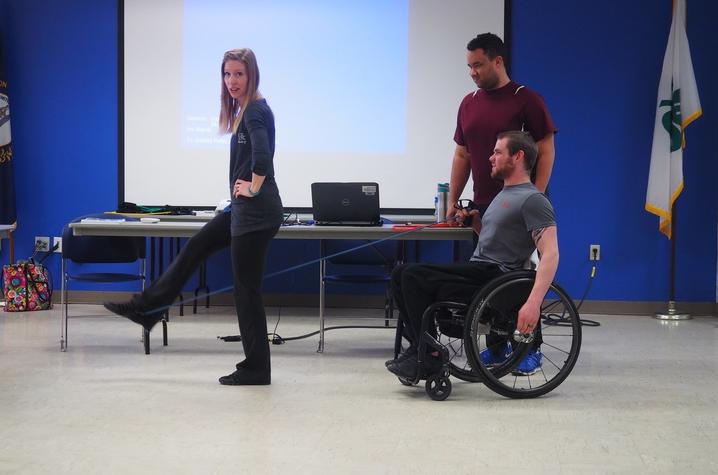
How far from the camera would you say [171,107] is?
6.29 m

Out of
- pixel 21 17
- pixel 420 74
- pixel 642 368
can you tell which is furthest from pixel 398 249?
pixel 21 17

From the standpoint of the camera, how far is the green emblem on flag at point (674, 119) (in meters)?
5.84

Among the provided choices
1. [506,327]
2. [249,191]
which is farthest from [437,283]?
[249,191]

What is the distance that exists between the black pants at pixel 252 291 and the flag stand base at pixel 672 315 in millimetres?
3342

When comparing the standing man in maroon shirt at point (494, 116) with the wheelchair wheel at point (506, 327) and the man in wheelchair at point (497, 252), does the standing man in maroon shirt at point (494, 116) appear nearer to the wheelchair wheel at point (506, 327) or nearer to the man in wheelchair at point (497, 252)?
the man in wheelchair at point (497, 252)

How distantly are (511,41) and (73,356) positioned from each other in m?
3.67

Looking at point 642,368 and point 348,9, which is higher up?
point 348,9

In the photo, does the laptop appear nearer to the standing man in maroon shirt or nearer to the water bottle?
the water bottle

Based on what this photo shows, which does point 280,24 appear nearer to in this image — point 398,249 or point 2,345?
point 398,249

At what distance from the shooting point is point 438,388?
3.38 meters

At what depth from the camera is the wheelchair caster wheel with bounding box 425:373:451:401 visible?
3369 mm

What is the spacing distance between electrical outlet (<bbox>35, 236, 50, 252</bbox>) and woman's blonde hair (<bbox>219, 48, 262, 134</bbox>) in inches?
131

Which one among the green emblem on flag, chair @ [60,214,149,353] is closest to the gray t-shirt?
chair @ [60,214,149,353]

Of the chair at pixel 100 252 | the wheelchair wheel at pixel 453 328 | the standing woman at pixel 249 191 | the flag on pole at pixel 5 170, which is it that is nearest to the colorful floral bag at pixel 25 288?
the flag on pole at pixel 5 170
